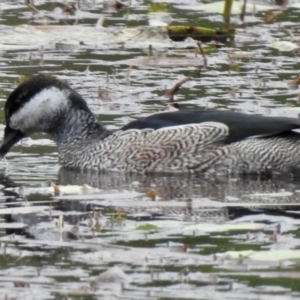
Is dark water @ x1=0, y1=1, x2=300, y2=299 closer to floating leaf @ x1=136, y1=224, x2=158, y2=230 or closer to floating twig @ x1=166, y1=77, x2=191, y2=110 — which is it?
floating leaf @ x1=136, y1=224, x2=158, y2=230

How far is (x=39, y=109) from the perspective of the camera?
11.9 metres

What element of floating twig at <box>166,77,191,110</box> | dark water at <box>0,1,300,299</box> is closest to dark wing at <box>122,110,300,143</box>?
dark water at <box>0,1,300,299</box>

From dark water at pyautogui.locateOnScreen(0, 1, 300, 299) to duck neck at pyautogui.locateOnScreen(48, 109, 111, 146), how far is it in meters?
0.26

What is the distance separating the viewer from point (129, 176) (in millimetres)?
11273

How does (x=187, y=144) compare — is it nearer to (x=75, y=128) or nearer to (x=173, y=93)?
(x=75, y=128)

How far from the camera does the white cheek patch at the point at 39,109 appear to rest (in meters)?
11.8

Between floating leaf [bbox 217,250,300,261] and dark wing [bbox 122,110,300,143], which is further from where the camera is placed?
dark wing [bbox 122,110,300,143]

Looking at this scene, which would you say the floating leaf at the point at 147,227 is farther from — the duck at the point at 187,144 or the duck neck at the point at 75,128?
the duck neck at the point at 75,128

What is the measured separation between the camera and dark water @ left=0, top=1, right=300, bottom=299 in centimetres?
765

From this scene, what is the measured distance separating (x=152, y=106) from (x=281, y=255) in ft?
18.8

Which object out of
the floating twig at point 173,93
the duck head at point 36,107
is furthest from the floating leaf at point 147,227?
the floating twig at point 173,93

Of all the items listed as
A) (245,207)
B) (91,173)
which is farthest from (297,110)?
(245,207)

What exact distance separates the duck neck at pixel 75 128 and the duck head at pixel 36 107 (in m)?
0.02

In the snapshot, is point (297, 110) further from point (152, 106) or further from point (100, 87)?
point (100, 87)
